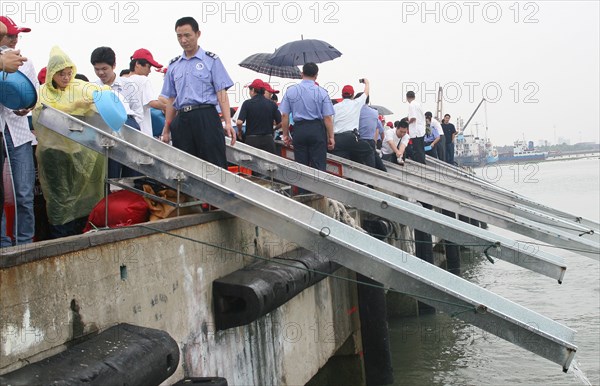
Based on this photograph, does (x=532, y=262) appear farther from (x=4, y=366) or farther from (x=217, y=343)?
(x=4, y=366)

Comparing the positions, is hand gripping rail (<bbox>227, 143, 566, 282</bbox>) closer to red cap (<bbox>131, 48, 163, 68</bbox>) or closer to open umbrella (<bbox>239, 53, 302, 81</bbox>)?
red cap (<bbox>131, 48, 163, 68</bbox>)

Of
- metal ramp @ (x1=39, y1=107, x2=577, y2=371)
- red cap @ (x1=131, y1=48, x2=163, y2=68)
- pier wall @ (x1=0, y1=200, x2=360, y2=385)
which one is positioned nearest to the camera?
pier wall @ (x1=0, y1=200, x2=360, y2=385)

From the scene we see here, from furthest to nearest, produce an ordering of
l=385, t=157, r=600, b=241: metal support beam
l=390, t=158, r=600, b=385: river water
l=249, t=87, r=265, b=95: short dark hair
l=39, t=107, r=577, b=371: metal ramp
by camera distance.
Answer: l=249, t=87, r=265, b=95: short dark hair → l=390, t=158, r=600, b=385: river water → l=385, t=157, r=600, b=241: metal support beam → l=39, t=107, r=577, b=371: metal ramp

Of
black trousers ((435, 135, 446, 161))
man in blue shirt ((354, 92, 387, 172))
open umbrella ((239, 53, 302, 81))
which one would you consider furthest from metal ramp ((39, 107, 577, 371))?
black trousers ((435, 135, 446, 161))

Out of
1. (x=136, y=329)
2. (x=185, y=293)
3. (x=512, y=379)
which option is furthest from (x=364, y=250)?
(x=512, y=379)

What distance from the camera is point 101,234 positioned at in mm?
4508

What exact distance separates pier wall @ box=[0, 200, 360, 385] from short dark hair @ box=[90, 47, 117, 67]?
2.03 m

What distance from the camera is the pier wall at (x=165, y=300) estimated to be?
153 inches

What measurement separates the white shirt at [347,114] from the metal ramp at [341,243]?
6460mm

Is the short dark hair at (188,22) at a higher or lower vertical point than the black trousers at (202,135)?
higher

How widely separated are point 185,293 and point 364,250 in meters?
1.23

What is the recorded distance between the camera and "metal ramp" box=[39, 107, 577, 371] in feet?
17.7

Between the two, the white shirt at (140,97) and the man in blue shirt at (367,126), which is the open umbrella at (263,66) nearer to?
the man in blue shirt at (367,126)

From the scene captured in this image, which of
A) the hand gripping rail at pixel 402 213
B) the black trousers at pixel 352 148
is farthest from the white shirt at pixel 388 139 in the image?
the hand gripping rail at pixel 402 213
